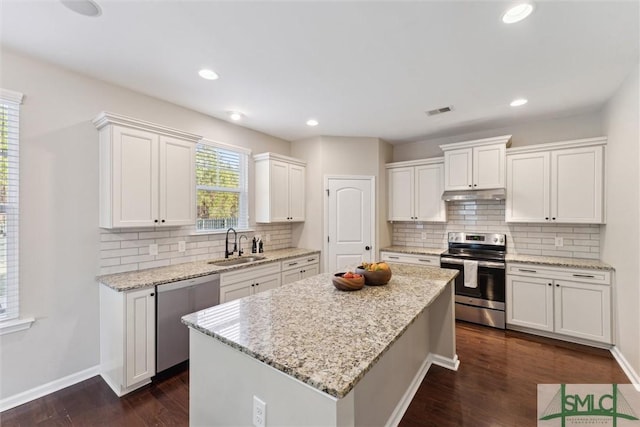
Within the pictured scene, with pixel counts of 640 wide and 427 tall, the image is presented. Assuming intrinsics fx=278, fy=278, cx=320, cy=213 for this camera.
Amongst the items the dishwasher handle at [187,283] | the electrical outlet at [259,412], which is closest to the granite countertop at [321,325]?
the electrical outlet at [259,412]

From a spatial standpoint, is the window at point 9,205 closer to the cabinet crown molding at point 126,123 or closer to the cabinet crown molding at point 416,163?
the cabinet crown molding at point 126,123

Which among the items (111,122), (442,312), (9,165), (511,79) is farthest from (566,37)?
(9,165)

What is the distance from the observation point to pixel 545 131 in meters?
3.70

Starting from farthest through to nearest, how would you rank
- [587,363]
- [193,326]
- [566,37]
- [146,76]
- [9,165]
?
1. [587,363]
2. [146,76]
3. [9,165]
4. [566,37]
5. [193,326]

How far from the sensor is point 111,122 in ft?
7.88

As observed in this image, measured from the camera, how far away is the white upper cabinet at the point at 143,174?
2428mm

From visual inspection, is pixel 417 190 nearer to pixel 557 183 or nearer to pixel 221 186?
pixel 557 183

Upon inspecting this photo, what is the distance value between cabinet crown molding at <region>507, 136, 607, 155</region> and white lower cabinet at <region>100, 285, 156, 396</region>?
4419 mm

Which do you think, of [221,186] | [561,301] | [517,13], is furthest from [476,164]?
[221,186]

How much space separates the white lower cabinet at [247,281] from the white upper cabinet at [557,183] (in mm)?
3182

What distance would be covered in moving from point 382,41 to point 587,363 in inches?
138

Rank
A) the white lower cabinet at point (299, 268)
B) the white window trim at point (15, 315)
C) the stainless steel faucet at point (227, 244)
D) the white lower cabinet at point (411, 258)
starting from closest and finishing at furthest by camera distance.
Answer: the white window trim at point (15, 315) → the stainless steel faucet at point (227, 244) → the white lower cabinet at point (299, 268) → the white lower cabinet at point (411, 258)

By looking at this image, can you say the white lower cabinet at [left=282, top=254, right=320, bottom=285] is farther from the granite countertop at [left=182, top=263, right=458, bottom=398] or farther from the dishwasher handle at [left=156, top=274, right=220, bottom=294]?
the granite countertop at [left=182, top=263, right=458, bottom=398]

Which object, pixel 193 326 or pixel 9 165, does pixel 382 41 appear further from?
pixel 9 165
